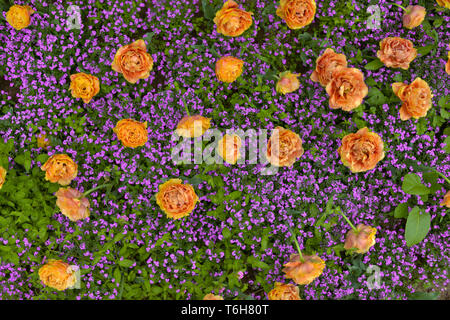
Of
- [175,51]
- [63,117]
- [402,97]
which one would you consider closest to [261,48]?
[175,51]

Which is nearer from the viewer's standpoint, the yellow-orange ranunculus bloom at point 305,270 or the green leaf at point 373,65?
the yellow-orange ranunculus bloom at point 305,270

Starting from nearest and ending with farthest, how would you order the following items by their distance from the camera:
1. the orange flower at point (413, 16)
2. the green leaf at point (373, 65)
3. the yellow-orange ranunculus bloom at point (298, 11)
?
the yellow-orange ranunculus bloom at point (298, 11), the orange flower at point (413, 16), the green leaf at point (373, 65)

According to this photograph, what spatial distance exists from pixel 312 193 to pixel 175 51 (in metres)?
1.62

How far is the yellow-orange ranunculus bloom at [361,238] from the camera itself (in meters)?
2.74

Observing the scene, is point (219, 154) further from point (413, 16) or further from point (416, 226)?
point (413, 16)

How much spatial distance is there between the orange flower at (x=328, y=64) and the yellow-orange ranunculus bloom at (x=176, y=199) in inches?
52.2

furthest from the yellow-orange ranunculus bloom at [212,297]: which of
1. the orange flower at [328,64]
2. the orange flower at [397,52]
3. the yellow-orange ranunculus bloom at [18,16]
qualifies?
the yellow-orange ranunculus bloom at [18,16]

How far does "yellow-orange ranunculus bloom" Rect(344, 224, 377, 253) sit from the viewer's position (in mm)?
2742

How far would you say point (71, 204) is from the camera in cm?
259

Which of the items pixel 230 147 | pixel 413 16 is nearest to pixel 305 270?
pixel 230 147

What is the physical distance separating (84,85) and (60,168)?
0.64 meters

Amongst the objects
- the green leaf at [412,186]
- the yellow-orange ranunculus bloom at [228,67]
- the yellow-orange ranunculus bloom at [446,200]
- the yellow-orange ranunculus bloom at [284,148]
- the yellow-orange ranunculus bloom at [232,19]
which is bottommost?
the yellow-orange ranunculus bloom at [446,200]

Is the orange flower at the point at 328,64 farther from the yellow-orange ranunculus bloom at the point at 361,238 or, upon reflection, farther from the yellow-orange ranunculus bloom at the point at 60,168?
the yellow-orange ranunculus bloom at the point at 60,168

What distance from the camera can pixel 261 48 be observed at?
3123mm
